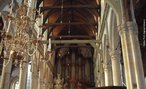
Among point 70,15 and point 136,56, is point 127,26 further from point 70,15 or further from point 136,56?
point 70,15

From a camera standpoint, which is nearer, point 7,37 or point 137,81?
point 7,37

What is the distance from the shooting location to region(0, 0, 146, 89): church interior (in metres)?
7.59

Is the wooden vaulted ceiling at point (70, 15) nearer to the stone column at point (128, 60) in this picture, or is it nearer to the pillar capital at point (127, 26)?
the pillar capital at point (127, 26)

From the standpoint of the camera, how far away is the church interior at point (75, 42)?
7.59 m

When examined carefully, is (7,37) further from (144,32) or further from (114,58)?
(144,32)

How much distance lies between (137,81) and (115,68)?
465 centimetres

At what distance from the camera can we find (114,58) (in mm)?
13719

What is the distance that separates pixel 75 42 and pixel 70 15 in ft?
22.7

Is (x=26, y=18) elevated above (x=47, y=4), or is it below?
below

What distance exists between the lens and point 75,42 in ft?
57.9

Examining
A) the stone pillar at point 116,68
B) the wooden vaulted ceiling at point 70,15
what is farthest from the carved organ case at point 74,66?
the stone pillar at point 116,68

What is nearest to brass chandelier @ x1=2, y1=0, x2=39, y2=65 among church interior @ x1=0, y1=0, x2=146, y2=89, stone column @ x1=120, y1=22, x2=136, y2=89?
church interior @ x1=0, y1=0, x2=146, y2=89

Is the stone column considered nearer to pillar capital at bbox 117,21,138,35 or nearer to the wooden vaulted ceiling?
pillar capital at bbox 117,21,138,35

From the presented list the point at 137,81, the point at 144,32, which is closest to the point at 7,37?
the point at 137,81
